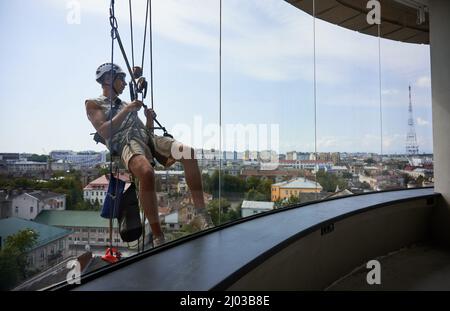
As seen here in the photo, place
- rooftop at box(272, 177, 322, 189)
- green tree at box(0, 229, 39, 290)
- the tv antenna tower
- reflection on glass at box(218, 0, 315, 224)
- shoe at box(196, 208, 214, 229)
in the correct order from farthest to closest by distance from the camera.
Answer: the tv antenna tower → rooftop at box(272, 177, 322, 189) → reflection on glass at box(218, 0, 315, 224) → shoe at box(196, 208, 214, 229) → green tree at box(0, 229, 39, 290)

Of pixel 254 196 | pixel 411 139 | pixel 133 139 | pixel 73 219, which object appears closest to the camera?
pixel 73 219

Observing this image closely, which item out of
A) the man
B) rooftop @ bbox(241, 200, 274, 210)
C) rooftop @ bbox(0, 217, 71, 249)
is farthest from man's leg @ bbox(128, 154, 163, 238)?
rooftop @ bbox(241, 200, 274, 210)

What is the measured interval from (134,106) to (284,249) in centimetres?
124

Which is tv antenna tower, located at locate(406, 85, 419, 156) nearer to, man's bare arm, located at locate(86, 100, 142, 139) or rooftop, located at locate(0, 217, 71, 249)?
man's bare arm, located at locate(86, 100, 142, 139)

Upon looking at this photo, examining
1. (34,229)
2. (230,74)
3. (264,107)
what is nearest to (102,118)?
(34,229)

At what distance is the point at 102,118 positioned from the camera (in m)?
1.24

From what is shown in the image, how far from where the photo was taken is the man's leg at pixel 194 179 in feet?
5.52

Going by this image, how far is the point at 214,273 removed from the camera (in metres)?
1.26

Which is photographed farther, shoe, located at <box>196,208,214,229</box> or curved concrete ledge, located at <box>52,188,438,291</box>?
shoe, located at <box>196,208,214,229</box>

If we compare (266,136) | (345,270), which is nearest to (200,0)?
(266,136)

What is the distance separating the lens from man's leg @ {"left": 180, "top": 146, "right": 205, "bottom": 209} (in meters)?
1.68

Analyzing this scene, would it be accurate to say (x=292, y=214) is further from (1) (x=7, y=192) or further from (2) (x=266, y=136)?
(1) (x=7, y=192)

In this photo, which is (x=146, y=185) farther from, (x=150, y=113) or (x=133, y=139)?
(x=150, y=113)

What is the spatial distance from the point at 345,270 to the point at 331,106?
185 centimetres
